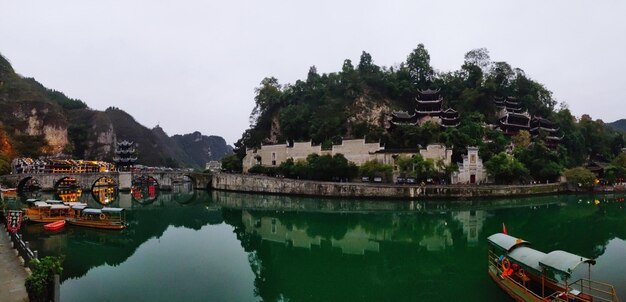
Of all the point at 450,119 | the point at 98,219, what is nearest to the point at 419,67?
the point at 450,119

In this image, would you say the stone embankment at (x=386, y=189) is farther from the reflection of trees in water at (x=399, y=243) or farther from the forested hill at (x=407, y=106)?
the forested hill at (x=407, y=106)

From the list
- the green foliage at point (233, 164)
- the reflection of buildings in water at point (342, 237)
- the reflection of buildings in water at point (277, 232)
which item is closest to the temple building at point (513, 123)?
the reflection of buildings in water at point (342, 237)

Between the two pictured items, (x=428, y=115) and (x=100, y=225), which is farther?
(x=428, y=115)

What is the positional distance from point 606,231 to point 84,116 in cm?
11285

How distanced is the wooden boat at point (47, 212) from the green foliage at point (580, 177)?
43021 millimetres

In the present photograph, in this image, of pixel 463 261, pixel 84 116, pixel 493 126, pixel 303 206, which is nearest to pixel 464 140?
pixel 493 126

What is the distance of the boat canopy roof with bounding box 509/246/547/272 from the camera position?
8591mm

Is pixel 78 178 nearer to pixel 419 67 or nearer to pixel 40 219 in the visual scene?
pixel 40 219

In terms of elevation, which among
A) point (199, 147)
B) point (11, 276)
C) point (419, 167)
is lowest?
point (11, 276)

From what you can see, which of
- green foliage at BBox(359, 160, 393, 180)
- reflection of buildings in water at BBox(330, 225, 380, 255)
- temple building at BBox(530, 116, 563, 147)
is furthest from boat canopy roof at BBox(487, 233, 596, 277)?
temple building at BBox(530, 116, 563, 147)

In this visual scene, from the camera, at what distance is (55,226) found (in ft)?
64.6

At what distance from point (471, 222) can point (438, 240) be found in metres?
5.55

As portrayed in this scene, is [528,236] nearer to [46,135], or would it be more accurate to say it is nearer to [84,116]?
[46,135]

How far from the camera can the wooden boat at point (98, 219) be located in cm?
2055
